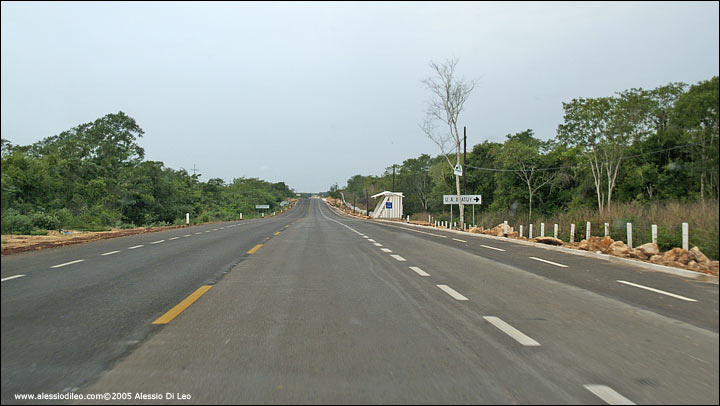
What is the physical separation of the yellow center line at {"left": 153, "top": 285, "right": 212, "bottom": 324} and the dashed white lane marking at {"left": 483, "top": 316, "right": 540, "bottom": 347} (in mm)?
3769

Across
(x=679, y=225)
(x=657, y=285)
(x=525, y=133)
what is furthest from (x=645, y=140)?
(x=657, y=285)

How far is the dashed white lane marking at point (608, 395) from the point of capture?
3.21 meters

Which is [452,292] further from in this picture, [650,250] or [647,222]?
[647,222]

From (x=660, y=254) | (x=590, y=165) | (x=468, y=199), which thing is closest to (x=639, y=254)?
(x=660, y=254)

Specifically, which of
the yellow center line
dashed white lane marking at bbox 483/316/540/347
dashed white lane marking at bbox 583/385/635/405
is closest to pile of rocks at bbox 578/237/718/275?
dashed white lane marking at bbox 483/316/540/347

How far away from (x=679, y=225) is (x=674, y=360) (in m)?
11.1

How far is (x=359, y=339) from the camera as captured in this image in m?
4.74

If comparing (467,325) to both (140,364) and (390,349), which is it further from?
(140,364)

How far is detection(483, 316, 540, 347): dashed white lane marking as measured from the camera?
15.2ft

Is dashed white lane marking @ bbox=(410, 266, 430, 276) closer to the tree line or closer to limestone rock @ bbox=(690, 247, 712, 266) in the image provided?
limestone rock @ bbox=(690, 247, 712, 266)

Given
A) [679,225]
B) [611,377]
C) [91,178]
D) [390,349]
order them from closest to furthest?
[611,377]
[390,349]
[679,225]
[91,178]

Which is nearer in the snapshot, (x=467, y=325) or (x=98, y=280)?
(x=467, y=325)

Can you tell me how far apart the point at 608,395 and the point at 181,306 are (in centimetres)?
507

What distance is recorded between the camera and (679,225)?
13234 millimetres
